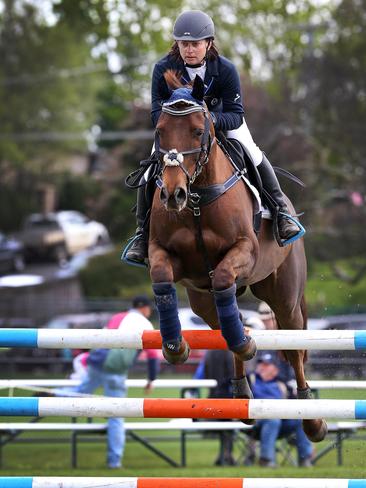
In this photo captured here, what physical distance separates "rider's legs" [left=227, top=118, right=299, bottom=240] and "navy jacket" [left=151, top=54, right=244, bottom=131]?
27cm

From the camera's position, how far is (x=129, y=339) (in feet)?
20.9

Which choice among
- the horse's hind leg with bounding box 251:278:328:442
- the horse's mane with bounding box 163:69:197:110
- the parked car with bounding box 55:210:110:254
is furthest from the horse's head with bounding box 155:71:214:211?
the parked car with bounding box 55:210:110:254

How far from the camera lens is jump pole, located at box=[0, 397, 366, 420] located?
603cm

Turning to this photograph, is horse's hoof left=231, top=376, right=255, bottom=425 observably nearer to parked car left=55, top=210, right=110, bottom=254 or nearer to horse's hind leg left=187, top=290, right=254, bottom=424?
horse's hind leg left=187, top=290, right=254, bottom=424

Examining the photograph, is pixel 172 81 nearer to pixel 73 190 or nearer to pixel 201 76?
pixel 201 76

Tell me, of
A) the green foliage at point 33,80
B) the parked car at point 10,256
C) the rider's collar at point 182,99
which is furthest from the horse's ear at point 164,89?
the parked car at point 10,256

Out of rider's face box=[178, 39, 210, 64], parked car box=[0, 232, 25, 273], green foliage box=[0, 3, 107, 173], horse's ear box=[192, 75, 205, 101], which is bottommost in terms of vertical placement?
horse's ear box=[192, 75, 205, 101]

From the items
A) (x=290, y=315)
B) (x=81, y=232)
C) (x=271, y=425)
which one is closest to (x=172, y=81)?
(x=290, y=315)

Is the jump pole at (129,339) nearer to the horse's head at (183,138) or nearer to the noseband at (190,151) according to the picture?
the horse's head at (183,138)

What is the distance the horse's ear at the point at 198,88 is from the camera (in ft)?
20.7

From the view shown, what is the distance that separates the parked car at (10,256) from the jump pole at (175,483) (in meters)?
33.0

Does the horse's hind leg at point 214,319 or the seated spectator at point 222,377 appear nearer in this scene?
the horse's hind leg at point 214,319

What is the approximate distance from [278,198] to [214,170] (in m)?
1.08

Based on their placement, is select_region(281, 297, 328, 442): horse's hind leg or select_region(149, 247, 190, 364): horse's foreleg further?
select_region(281, 297, 328, 442): horse's hind leg
